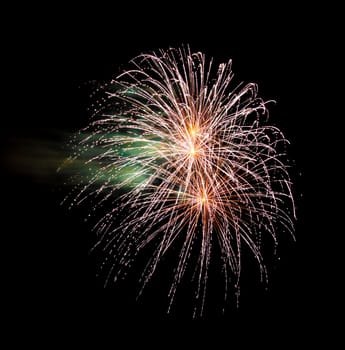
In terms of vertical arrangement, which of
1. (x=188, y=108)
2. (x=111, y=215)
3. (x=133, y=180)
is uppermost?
(x=188, y=108)

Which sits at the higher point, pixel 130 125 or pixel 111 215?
pixel 130 125

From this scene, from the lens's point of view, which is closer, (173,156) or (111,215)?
(173,156)

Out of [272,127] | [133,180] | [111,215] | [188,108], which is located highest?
[272,127]

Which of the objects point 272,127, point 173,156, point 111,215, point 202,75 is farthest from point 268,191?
point 111,215

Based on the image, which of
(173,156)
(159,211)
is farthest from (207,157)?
(159,211)

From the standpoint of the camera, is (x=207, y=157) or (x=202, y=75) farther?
(x=202, y=75)

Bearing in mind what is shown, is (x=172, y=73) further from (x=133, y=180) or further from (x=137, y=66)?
(x=133, y=180)

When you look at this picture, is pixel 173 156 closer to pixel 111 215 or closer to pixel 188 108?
pixel 188 108

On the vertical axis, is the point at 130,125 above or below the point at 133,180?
above
